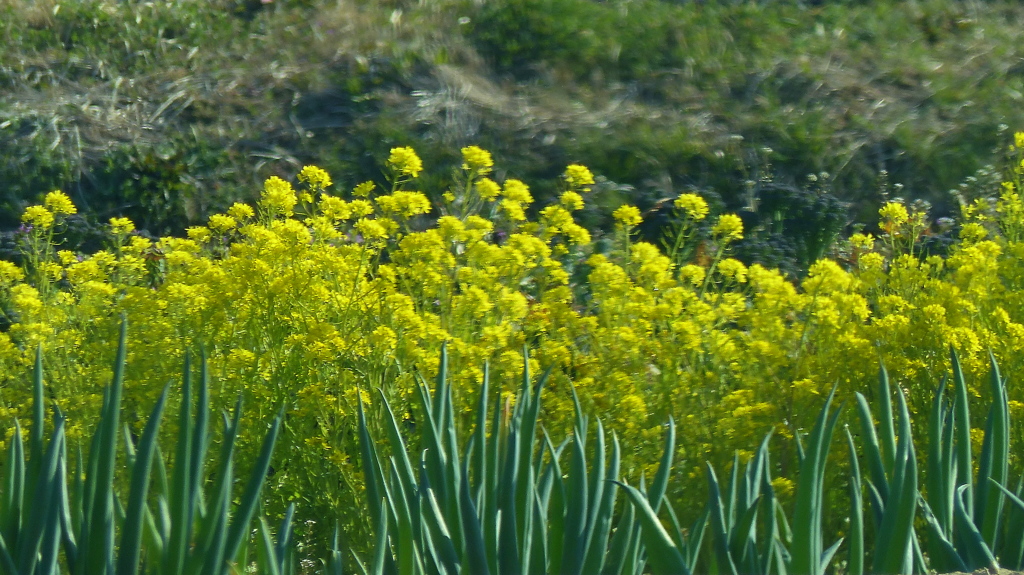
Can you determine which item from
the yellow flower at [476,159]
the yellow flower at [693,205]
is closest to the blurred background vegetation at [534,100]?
the yellow flower at [693,205]

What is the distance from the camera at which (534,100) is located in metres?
6.61

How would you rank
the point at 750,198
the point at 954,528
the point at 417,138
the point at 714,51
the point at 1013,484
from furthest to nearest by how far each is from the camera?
the point at 714,51 < the point at 417,138 < the point at 750,198 < the point at 1013,484 < the point at 954,528

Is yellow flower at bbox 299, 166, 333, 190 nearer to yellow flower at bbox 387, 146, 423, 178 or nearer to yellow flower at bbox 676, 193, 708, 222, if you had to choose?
yellow flower at bbox 387, 146, 423, 178

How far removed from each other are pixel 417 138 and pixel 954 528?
4487 millimetres

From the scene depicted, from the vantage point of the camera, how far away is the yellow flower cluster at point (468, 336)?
105 inches

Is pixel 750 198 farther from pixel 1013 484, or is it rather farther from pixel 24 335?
pixel 24 335

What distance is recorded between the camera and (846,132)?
248 inches

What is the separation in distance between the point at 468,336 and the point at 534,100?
3.96 m

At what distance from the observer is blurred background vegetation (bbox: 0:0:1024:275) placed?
5805mm

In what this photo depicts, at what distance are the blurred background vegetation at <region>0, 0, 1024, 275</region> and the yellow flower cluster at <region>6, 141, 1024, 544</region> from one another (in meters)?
2.24

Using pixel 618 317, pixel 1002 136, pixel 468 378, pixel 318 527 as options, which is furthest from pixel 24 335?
pixel 1002 136

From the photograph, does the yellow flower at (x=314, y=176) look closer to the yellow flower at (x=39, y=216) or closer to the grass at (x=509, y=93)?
the yellow flower at (x=39, y=216)

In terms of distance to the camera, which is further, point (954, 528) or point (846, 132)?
point (846, 132)

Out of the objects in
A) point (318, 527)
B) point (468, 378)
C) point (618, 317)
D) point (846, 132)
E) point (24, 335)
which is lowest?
point (318, 527)
